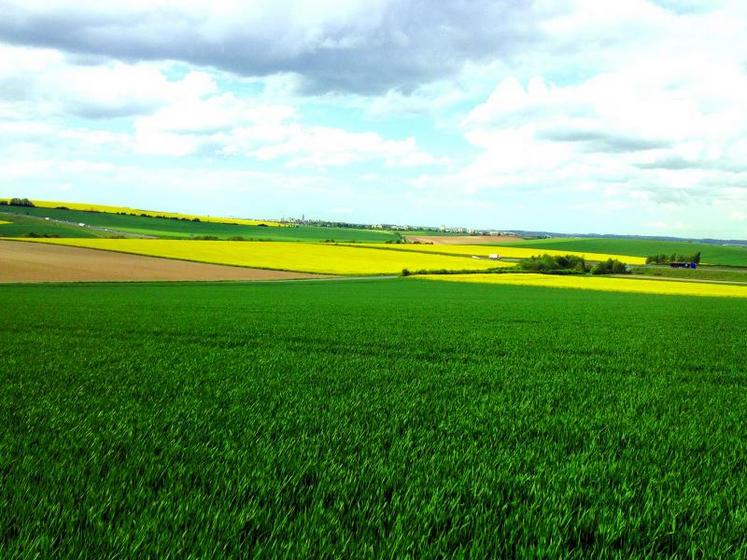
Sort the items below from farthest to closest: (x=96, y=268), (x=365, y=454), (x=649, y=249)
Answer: (x=649, y=249)
(x=96, y=268)
(x=365, y=454)

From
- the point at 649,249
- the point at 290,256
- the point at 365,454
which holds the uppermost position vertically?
the point at 649,249

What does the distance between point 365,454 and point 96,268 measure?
61.6 m

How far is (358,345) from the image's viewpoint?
52.3ft

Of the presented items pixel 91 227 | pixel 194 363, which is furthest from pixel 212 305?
pixel 91 227

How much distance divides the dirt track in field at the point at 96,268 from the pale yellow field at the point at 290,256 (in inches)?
222

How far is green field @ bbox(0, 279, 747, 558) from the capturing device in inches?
167

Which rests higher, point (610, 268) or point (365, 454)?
point (610, 268)

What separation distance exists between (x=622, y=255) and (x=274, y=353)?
416ft

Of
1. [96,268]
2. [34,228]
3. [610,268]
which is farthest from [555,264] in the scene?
[34,228]

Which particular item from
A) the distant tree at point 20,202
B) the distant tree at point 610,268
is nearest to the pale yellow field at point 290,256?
the distant tree at point 610,268

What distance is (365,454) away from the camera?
19.8ft

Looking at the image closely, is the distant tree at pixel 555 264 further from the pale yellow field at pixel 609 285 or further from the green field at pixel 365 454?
the green field at pixel 365 454

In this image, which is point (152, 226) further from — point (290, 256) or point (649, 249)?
point (649, 249)

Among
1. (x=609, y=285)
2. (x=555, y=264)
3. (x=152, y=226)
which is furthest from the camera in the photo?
(x=152, y=226)
